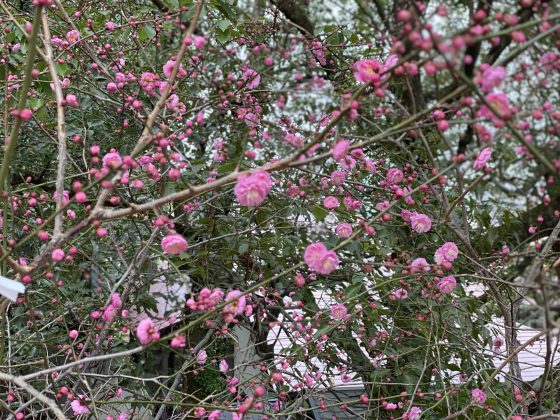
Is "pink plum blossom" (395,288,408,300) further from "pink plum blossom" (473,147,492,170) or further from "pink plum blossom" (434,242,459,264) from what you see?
"pink plum blossom" (473,147,492,170)

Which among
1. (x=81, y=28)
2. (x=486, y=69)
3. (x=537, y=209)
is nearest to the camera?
(x=486, y=69)

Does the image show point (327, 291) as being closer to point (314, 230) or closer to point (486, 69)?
point (314, 230)

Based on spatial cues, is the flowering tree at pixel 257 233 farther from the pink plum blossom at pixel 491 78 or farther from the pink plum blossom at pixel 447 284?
the pink plum blossom at pixel 491 78

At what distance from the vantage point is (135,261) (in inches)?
81.0

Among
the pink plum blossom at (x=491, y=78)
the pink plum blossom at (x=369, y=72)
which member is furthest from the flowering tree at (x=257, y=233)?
the pink plum blossom at (x=491, y=78)

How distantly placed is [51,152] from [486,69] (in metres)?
2.87

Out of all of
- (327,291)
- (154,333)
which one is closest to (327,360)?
(327,291)

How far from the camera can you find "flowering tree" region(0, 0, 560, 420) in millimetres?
1780

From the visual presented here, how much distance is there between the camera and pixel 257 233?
10.1 ft

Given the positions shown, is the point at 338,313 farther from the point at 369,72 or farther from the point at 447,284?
the point at 369,72

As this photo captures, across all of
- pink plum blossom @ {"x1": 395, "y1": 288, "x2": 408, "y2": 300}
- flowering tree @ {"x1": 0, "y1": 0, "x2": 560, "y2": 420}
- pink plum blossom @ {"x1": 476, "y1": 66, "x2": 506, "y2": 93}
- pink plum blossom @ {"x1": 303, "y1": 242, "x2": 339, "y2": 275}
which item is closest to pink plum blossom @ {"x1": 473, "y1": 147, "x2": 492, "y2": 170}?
flowering tree @ {"x1": 0, "y1": 0, "x2": 560, "y2": 420}

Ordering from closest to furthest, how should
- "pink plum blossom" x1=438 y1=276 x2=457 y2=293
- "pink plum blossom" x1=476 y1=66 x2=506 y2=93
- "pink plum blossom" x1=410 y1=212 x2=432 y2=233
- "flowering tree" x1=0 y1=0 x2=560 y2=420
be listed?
"pink plum blossom" x1=476 y1=66 x2=506 y2=93
"flowering tree" x1=0 y1=0 x2=560 y2=420
"pink plum blossom" x1=438 y1=276 x2=457 y2=293
"pink plum blossom" x1=410 y1=212 x2=432 y2=233

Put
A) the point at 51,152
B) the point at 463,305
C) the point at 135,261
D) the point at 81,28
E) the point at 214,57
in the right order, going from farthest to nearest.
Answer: the point at 214,57
the point at 51,152
the point at 81,28
the point at 463,305
the point at 135,261

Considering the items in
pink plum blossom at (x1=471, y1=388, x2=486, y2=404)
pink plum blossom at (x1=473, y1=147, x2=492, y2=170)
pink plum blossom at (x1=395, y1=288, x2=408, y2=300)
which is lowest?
pink plum blossom at (x1=471, y1=388, x2=486, y2=404)
